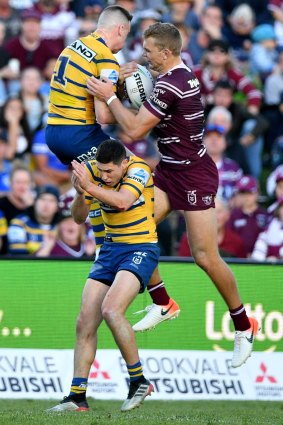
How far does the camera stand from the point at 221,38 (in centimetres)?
1841

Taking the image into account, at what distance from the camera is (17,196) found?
14641 mm

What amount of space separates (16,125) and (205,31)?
3.80 meters

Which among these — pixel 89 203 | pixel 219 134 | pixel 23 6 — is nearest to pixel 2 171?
pixel 219 134

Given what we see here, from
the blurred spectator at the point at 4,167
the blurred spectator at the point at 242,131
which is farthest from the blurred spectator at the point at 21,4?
the blurred spectator at the point at 242,131

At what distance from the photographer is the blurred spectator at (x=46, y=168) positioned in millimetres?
15789

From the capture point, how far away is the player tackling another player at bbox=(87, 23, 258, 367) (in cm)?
958

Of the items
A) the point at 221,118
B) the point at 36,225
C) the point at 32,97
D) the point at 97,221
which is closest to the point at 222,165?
the point at 221,118

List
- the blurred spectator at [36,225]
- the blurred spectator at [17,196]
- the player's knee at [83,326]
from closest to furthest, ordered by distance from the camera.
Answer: the player's knee at [83,326], the blurred spectator at [36,225], the blurred spectator at [17,196]

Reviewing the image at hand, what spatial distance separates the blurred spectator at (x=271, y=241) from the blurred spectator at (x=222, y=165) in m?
1.46

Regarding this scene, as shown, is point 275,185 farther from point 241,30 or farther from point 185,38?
point 241,30

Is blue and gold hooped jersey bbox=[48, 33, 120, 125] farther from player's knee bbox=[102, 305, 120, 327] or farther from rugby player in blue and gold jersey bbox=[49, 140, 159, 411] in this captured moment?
player's knee bbox=[102, 305, 120, 327]

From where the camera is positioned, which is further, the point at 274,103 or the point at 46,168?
the point at 274,103

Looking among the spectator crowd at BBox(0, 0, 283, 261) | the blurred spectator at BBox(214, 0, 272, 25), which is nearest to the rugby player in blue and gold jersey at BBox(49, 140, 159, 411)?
the spectator crowd at BBox(0, 0, 283, 261)

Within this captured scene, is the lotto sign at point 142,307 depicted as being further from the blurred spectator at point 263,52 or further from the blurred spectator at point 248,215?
the blurred spectator at point 263,52
